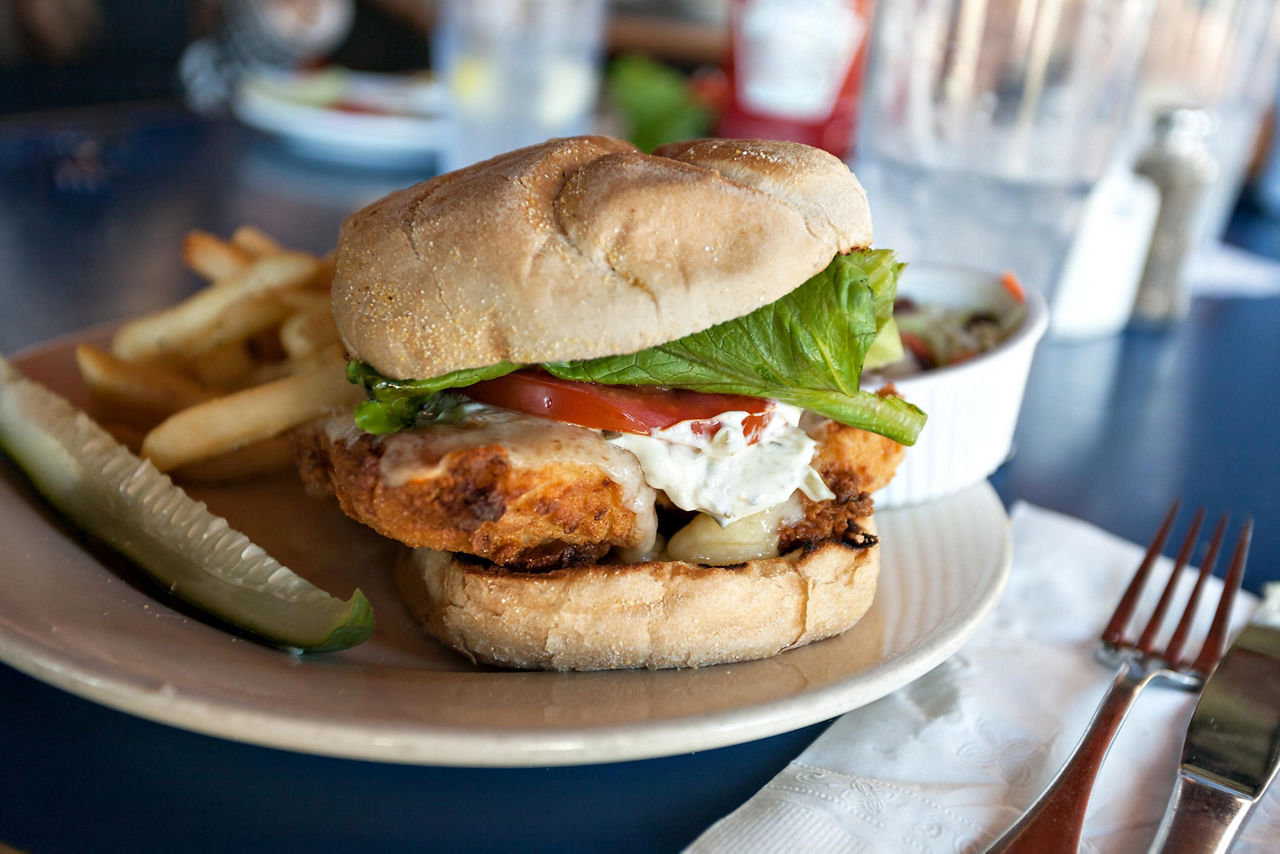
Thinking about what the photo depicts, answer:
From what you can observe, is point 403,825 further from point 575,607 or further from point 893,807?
point 893,807

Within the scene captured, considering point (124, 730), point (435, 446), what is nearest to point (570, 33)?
point (435, 446)

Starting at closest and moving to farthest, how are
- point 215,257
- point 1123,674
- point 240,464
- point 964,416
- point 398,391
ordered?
1. point 398,391
2. point 1123,674
3. point 240,464
4. point 964,416
5. point 215,257

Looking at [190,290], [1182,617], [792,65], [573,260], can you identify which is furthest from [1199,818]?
[792,65]

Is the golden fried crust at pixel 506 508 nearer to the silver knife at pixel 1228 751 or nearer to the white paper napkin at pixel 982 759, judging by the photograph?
the white paper napkin at pixel 982 759

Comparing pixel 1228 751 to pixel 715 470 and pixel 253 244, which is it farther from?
pixel 253 244

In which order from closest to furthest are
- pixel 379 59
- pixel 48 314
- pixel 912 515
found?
pixel 912 515 → pixel 48 314 → pixel 379 59

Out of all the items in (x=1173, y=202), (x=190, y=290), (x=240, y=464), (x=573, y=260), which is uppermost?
(x=573, y=260)
